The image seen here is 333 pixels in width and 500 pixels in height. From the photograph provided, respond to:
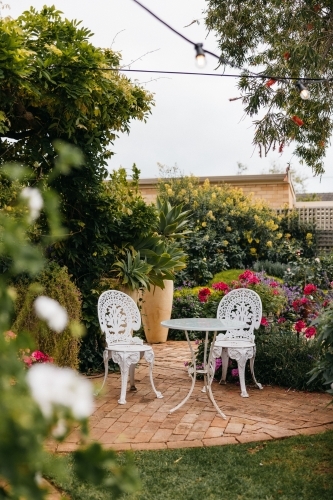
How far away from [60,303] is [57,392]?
5.26m

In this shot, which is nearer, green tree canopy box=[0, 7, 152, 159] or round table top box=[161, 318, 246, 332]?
round table top box=[161, 318, 246, 332]

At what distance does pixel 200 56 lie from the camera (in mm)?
5977

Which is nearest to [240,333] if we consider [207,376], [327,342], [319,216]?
[207,376]

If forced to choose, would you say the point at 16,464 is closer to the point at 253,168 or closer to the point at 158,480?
the point at 158,480

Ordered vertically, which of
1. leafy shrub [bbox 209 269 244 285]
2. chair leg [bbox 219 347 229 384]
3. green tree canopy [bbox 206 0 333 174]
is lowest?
chair leg [bbox 219 347 229 384]

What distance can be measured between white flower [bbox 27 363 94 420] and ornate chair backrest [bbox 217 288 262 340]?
565 cm

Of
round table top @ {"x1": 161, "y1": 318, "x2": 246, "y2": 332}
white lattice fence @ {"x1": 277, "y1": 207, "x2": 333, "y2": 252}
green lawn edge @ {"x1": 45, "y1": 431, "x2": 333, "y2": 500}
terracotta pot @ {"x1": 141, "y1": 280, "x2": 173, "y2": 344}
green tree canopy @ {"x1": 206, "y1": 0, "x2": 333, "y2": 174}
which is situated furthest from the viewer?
white lattice fence @ {"x1": 277, "y1": 207, "x2": 333, "y2": 252}

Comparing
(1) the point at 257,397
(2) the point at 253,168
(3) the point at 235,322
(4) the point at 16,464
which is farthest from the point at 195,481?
(2) the point at 253,168

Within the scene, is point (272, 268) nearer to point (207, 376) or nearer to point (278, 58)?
point (278, 58)

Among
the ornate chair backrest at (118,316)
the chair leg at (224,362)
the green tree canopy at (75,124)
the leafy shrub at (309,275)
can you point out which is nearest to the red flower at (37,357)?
the green tree canopy at (75,124)

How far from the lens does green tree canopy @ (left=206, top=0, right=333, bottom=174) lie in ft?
28.1

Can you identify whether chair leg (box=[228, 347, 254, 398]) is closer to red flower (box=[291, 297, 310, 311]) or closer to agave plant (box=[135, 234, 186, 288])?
red flower (box=[291, 297, 310, 311])

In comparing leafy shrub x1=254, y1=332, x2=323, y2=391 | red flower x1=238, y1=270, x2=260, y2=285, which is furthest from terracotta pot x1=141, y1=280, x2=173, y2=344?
leafy shrub x1=254, y1=332, x2=323, y2=391

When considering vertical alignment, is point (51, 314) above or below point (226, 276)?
above
